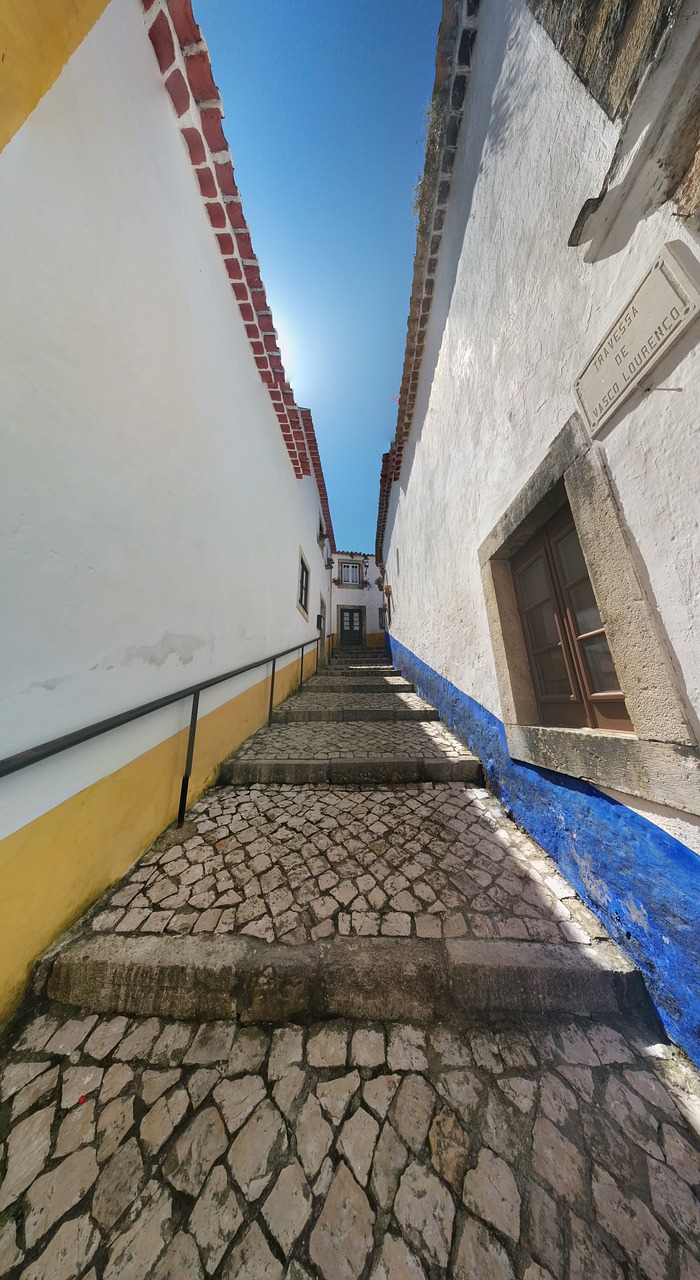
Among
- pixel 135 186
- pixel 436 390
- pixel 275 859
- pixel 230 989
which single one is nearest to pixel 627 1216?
pixel 230 989

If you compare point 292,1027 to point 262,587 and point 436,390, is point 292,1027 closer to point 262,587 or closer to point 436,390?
point 262,587

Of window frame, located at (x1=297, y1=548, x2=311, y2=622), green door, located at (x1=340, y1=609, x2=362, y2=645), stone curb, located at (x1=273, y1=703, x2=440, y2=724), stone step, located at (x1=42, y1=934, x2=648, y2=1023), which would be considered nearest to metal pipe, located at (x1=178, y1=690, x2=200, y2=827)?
stone step, located at (x1=42, y1=934, x2=648, y2=1023)

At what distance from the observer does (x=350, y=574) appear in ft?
55.0

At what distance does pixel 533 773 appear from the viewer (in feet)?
7.38

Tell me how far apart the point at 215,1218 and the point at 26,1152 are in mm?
611

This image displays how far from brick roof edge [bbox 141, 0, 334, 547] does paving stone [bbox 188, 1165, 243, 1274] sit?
5.55m

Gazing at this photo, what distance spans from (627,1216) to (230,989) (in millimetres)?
1317

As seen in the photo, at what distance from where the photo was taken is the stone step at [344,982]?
141 centimetres

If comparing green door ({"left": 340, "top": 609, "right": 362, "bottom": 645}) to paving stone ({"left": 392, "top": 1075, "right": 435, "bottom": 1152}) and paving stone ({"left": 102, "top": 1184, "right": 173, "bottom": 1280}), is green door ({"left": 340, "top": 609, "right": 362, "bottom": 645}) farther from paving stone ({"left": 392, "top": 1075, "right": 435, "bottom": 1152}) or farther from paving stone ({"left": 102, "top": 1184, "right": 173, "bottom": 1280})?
paving stone ({"left": 102, "top": 1184, "right": 173, "bottom": 1280})

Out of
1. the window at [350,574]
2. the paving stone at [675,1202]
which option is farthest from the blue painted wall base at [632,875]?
the window at [350,574]

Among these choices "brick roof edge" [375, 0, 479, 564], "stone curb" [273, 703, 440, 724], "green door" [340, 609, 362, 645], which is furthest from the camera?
"green door" [340, 609, 362, 645]

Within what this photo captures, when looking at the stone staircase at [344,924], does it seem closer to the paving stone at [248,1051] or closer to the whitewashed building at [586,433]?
the paving stone at [248,1051]

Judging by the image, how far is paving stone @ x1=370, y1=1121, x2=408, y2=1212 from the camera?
99 centimetres

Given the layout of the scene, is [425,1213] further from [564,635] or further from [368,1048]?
[564,635]
